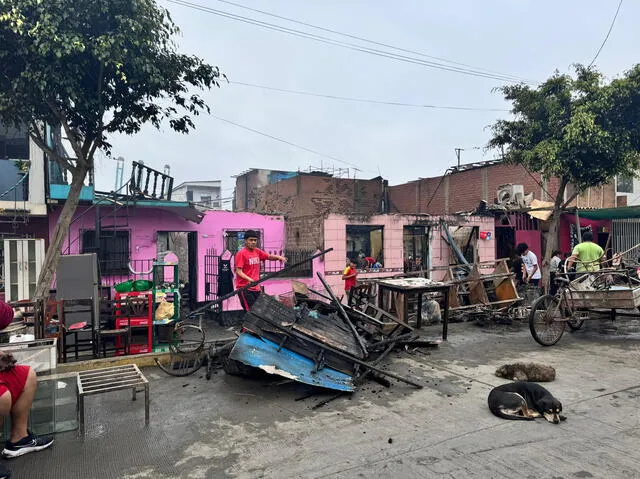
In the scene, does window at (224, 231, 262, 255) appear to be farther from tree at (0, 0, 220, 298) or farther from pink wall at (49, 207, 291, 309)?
tree at (0, 0, 220, 298)

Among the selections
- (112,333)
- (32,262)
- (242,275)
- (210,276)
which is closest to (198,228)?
(210,276)

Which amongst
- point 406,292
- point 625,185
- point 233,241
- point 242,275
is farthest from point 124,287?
point 625,185

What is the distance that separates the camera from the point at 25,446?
3.77 m

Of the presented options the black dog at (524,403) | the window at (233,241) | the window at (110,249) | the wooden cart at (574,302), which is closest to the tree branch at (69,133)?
the window at (110,249)

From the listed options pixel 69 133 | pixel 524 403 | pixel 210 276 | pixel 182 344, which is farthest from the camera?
pixel 210 276

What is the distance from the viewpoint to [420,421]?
4.45 m

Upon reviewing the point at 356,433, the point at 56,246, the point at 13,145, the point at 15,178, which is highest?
the point at 13,145

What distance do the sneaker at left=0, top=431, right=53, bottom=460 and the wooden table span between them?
18.1ft

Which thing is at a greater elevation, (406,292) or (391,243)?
(391,243)

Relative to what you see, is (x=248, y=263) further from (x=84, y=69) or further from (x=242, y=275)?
(x=84, y=69)

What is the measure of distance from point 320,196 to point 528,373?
18.3 meters

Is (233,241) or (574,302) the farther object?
(233,241)

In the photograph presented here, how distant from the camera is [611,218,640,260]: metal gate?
16938 mm

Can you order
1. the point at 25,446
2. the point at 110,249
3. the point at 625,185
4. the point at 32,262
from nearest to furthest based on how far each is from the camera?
the point at 25,446 → the point at 32,262 → the point at 110,249 → the point at 625,185
